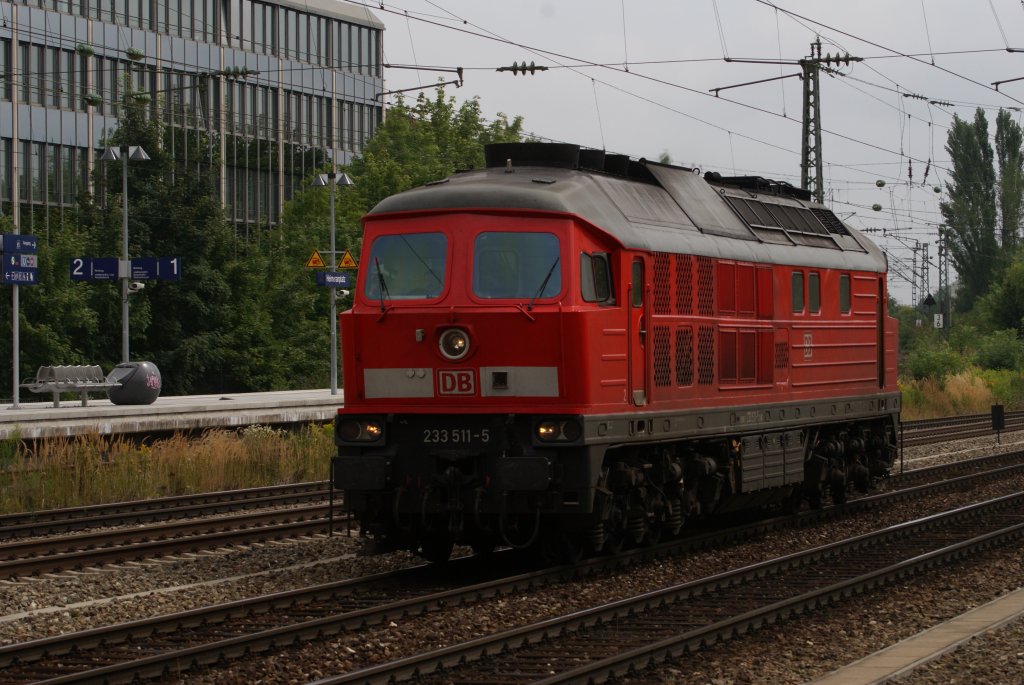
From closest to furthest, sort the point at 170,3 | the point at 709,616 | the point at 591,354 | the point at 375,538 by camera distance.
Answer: the point at 709,616 < the point at 591,354 < the point at 375,538 < the point at 170,3

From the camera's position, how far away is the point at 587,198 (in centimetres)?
1331

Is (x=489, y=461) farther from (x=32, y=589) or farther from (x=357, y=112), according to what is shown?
(x=357, y=112)

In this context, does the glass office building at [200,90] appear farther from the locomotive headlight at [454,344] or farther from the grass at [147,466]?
the locomotive headlight at [454,344]

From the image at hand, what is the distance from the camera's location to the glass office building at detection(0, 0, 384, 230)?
5816cm

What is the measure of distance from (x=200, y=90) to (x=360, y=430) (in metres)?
44.8

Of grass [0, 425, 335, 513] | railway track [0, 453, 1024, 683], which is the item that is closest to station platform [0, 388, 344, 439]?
grass [0, 425, 335, 513]

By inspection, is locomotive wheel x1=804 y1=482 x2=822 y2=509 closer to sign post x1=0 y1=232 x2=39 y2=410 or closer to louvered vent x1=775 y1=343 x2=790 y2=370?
louvered vent x1=775 y1=343 x2=790 y2=370

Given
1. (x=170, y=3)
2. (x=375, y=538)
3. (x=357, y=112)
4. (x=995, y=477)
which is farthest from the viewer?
(x=357, y=112)

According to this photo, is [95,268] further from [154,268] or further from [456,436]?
[456,436]

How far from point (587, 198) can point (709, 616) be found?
3941 millimetres

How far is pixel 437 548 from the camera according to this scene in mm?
13945

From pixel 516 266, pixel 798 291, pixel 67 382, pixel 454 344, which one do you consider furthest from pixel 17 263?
pixel 516 266

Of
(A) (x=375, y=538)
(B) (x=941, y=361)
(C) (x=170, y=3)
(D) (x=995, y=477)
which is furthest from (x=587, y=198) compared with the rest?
(C) (x=170, y=3)

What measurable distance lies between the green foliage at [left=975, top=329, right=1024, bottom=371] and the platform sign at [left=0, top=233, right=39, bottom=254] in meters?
36.3
